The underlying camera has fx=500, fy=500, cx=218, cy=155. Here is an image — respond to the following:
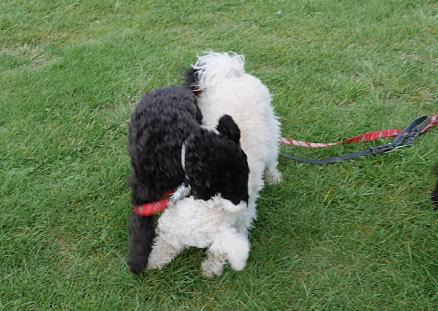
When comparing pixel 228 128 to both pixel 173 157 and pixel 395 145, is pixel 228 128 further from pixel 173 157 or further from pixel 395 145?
pixel 395 145

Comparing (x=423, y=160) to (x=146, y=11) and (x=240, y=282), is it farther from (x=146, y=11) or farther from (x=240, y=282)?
(x=146, y=11)

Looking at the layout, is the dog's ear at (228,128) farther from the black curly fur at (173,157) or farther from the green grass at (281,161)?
the green grass at (281,161)

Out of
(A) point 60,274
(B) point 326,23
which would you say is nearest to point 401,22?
(B) point 326,23

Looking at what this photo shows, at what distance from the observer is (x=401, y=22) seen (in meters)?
3.83

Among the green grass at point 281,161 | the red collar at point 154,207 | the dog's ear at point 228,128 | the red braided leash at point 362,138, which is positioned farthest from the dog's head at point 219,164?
the red braided leash at point 362,138

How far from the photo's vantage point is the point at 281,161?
2924mm

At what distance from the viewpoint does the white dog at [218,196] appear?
2039 millimetres

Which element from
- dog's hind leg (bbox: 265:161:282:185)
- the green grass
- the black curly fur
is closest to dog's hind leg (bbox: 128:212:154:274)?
the black curly fur

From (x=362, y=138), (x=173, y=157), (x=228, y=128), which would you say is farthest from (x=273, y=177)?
(x=228, y=128)

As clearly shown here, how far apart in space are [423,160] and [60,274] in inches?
80.0

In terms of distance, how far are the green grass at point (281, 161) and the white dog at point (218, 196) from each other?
20 cm

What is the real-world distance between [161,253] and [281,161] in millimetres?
976

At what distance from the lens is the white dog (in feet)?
6.69

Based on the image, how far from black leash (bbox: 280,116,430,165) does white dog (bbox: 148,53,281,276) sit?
252 millimetres
